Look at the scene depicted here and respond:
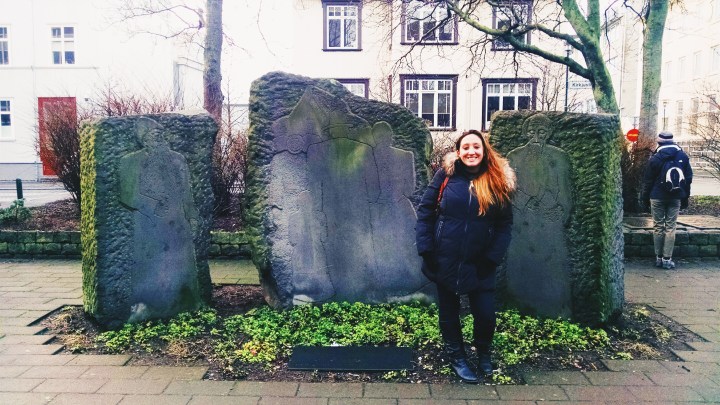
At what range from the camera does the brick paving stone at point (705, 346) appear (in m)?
4.59

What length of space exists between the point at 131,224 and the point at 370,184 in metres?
2.23

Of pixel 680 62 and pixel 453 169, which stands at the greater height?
pixel 680 62

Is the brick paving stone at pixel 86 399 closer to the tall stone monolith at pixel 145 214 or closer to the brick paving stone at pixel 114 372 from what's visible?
the brick paving stone at pixel 114 372

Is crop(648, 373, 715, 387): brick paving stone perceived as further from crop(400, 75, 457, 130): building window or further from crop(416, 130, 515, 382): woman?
crop(400, 75, 457, 130): building window

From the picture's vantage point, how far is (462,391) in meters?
3.81

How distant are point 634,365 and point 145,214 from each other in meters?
4.24

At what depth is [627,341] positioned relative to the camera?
4.73 metres

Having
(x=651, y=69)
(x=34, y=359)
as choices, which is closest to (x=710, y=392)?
(x=34, y=359)

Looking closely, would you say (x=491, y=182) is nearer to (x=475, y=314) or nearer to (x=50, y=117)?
(x=475, y=314)

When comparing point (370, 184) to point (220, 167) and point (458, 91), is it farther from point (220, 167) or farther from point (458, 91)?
point (458, 91)

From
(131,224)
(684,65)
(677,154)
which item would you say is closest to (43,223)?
(131,224)

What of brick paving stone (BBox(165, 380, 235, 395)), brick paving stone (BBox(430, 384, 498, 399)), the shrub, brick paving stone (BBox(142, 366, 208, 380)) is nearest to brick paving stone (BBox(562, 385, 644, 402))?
brick paving stone (BBox(430, 384, 498, 399))

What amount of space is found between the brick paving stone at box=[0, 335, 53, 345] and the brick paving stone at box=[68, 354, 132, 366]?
0.59m

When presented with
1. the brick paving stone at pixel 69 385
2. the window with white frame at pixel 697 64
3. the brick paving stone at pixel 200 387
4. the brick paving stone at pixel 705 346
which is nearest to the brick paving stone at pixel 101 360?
the brick paving stone at pixel 69 385
